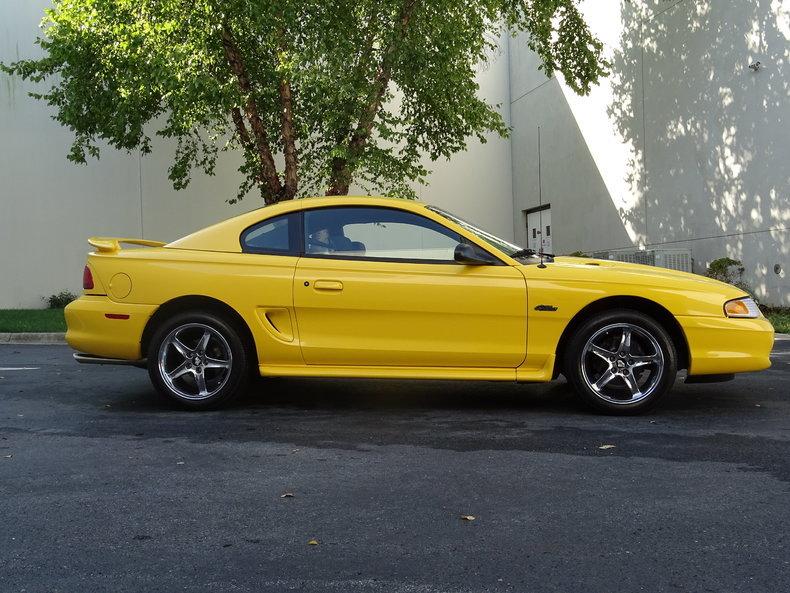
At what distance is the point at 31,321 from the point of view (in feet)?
49.9

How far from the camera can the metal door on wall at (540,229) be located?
76.9ft

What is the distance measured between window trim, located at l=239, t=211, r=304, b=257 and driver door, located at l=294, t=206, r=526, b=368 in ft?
0.39

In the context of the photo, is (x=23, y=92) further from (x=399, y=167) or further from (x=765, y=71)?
(x=765, y=71)

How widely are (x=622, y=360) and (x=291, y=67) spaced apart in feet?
31.0

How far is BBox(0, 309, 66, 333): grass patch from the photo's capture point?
1383 centimetres

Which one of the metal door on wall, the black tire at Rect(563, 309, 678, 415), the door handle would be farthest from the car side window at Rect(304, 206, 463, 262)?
the metal door on wall

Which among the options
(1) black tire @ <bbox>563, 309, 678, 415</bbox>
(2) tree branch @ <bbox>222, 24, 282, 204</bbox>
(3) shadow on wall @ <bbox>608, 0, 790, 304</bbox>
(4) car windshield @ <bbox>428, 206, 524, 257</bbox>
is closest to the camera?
(1) black tire @ <bbox>563, 309, 678, 415</bbox>

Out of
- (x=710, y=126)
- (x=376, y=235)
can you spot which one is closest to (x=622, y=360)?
(x=376, y=235)

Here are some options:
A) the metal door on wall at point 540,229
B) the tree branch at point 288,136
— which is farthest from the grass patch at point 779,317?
the metal door on wall at point 540,229

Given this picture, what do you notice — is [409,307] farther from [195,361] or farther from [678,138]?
[678,138]

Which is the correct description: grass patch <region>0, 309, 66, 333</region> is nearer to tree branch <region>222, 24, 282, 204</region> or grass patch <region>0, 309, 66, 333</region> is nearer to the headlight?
tree branch <region>222, 24, 282, 204</region>

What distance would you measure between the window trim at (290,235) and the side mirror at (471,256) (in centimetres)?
115

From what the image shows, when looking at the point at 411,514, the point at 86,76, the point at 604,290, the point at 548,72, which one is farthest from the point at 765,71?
the point at 411,514

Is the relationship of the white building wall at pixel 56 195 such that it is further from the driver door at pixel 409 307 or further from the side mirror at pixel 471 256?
the side mirror at pixel 471 256
